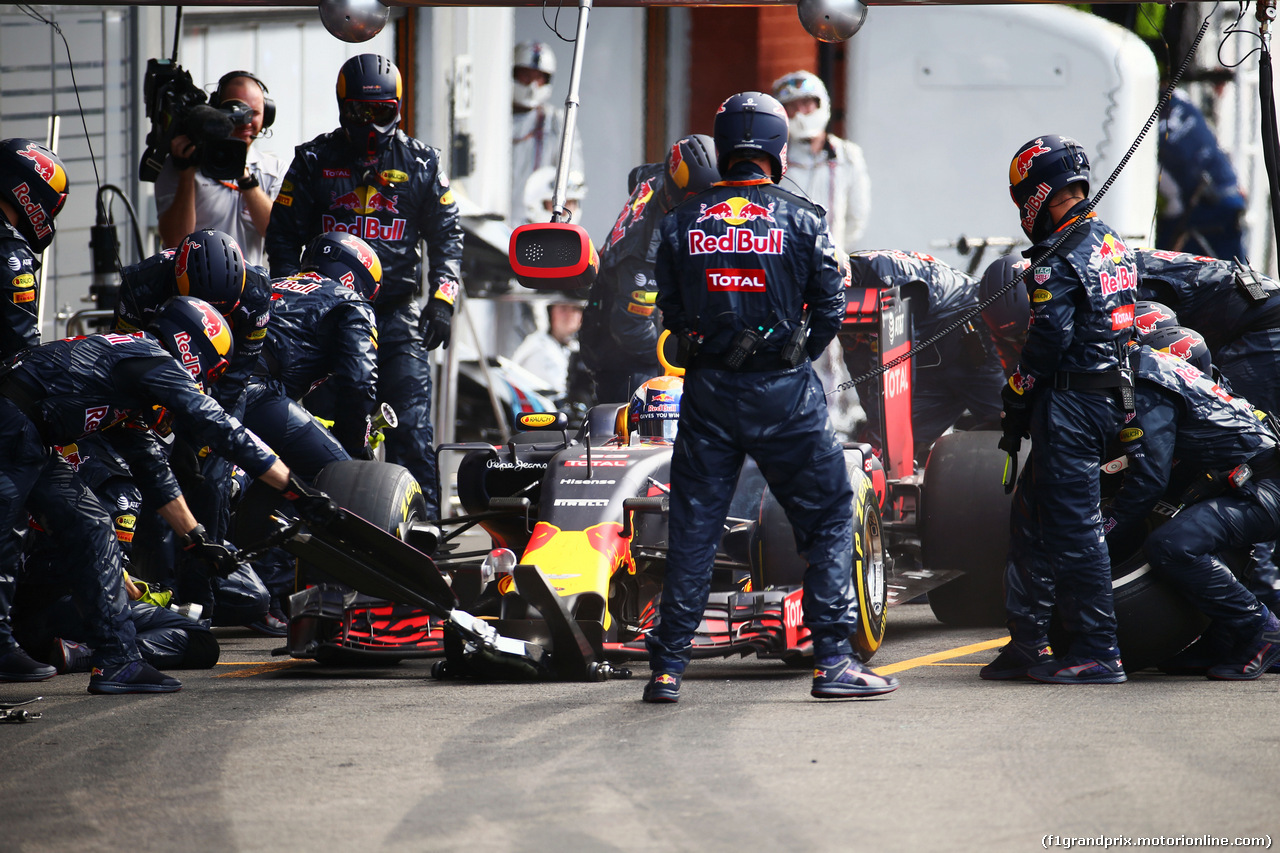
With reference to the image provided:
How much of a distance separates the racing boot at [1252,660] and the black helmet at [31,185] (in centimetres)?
508

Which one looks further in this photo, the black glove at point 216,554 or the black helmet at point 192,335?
the black helmet at point 192,335

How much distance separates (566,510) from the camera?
19.1ft

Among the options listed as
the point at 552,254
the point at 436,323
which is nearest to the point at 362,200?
the point at 436,323

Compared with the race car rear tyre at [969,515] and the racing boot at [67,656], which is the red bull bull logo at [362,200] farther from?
the race car rear tyre at [969,515]

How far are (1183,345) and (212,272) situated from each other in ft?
13.6

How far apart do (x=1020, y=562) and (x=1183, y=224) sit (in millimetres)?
5824

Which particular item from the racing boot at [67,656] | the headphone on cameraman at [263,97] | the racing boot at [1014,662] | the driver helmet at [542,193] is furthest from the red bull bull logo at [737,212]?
the driver helmet at [542,193]

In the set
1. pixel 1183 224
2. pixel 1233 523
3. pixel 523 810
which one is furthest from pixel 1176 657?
pixel 1183 224

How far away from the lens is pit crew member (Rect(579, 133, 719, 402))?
9047 millimetres

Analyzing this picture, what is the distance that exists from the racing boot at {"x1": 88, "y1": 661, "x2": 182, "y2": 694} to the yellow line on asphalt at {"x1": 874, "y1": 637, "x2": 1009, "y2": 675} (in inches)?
106

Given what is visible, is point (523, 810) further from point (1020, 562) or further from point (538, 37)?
point (538, 37)

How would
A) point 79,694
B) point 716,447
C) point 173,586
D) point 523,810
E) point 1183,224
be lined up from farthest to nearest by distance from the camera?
point 1183,224 → point 173,586 → point 79,694 → point 716,447 → point 523,810

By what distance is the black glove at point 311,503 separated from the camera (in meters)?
5.46

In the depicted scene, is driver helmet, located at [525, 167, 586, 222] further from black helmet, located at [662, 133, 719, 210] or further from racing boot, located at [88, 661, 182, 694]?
racing boot, located at [88, 661, 182, 694]
